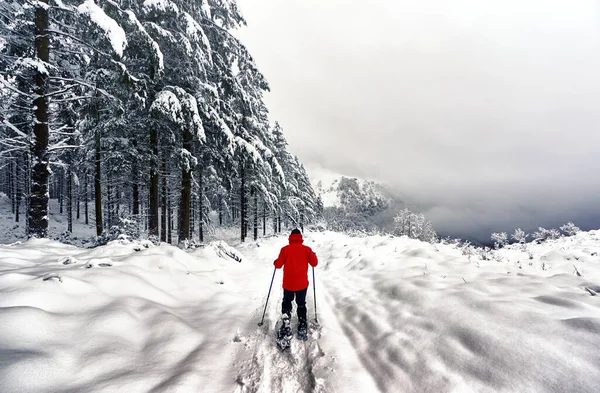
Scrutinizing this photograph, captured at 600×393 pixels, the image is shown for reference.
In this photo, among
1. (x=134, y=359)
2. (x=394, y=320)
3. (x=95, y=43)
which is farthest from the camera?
→ (x=95, y=43)

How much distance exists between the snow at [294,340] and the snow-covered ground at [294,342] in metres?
0.02

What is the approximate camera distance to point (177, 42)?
9.62 meters

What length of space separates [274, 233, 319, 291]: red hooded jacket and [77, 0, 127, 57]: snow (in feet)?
22.6

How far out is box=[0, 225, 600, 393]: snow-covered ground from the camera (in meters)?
2.59

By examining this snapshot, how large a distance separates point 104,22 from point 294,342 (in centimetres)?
883

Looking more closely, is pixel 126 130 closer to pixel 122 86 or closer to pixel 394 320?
pixel 122 86

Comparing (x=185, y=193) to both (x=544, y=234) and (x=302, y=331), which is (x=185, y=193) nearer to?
(x=302, y=331)

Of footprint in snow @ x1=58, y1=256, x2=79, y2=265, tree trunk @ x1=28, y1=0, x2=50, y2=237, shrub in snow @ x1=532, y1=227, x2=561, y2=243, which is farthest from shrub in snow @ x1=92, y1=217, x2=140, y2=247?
shrub in snow @ x1=532, y1=227, x2=561, y2=243

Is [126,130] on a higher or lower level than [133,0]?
lower

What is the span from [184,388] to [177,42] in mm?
11418

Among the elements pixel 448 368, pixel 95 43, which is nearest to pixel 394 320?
pixel 448 368

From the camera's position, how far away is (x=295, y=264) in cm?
474

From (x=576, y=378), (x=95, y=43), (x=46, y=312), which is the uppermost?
(x=95, y=43)

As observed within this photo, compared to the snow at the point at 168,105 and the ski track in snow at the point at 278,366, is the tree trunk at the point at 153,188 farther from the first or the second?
the ski track in snow at the point at 278,366
